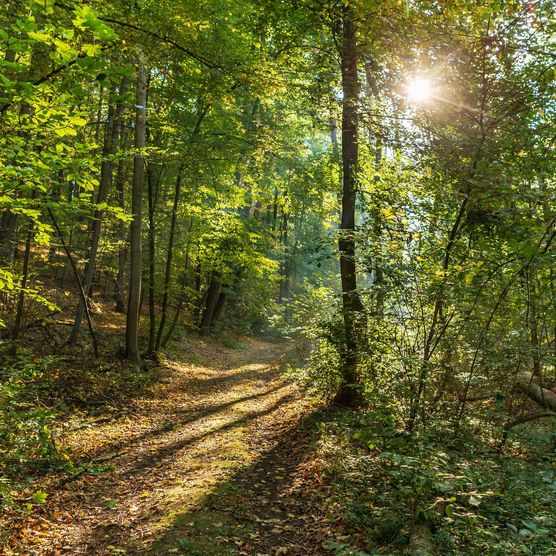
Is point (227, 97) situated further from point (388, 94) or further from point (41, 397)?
point (41, 397)

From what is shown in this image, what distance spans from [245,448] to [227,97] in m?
6.13

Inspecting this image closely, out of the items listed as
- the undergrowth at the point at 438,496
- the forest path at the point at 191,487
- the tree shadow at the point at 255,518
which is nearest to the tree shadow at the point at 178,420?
the forest path at the point at 191,487

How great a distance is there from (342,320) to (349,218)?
7.61ft

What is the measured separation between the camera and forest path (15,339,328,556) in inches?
167

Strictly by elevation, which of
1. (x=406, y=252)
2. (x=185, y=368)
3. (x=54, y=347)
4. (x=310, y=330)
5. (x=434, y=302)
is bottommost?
(x=185, y=368)

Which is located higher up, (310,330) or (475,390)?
(310,330)

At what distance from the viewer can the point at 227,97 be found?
7.35 m

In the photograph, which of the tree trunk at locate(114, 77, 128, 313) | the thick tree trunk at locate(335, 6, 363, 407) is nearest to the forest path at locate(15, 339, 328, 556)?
the thick tree trunk at locate(335, 6, 363, 407)

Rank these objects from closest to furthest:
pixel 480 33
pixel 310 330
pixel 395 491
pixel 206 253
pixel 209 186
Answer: pixel 395 491 < pixel 480 33 < pixel 310 330 < pixel 209 186 < pixel 206 253

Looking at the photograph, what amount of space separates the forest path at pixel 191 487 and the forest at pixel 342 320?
4cm

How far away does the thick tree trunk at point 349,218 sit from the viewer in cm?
714

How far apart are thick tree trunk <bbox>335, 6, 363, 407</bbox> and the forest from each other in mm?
54

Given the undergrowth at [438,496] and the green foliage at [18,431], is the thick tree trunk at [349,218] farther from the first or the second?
the green foliage at [18,431]

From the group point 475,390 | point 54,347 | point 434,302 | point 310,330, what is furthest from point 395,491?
point 54,347
